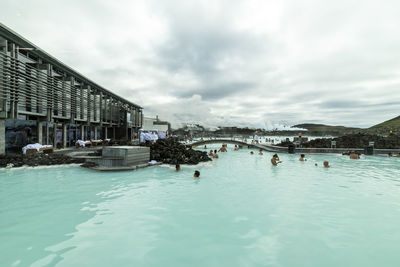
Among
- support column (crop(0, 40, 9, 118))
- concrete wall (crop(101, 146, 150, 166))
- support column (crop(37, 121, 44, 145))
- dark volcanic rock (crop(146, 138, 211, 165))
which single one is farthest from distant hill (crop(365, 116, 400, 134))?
support column (crop(0, 40, 9, 118))

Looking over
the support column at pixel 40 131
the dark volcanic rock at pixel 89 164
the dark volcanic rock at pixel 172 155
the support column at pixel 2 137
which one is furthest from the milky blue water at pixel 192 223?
the support column at pixel 40 131

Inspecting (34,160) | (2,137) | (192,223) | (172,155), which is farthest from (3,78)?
(192,223)

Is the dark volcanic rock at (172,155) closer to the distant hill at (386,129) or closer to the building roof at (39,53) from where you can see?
the building roof at (39,53)

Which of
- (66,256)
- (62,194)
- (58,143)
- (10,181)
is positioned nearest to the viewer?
(66,256)

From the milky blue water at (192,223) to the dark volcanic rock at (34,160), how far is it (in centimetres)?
300

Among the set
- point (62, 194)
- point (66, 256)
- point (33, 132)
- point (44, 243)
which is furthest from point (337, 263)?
point (33, 132)

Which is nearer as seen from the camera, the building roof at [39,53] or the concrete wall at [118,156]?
the concrete wall at [118,156]

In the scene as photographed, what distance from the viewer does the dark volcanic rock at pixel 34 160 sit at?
15286 mm

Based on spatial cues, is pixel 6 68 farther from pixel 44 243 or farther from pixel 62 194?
pixel 44 243

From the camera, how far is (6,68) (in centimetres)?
1752

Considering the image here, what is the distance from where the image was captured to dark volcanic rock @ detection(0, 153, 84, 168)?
1529 cm

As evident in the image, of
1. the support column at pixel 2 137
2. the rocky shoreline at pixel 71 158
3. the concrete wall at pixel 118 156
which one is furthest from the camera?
the support column at pixel 2 137

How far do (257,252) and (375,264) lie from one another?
10.1ft

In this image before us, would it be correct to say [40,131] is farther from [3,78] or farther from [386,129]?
[386,129]
